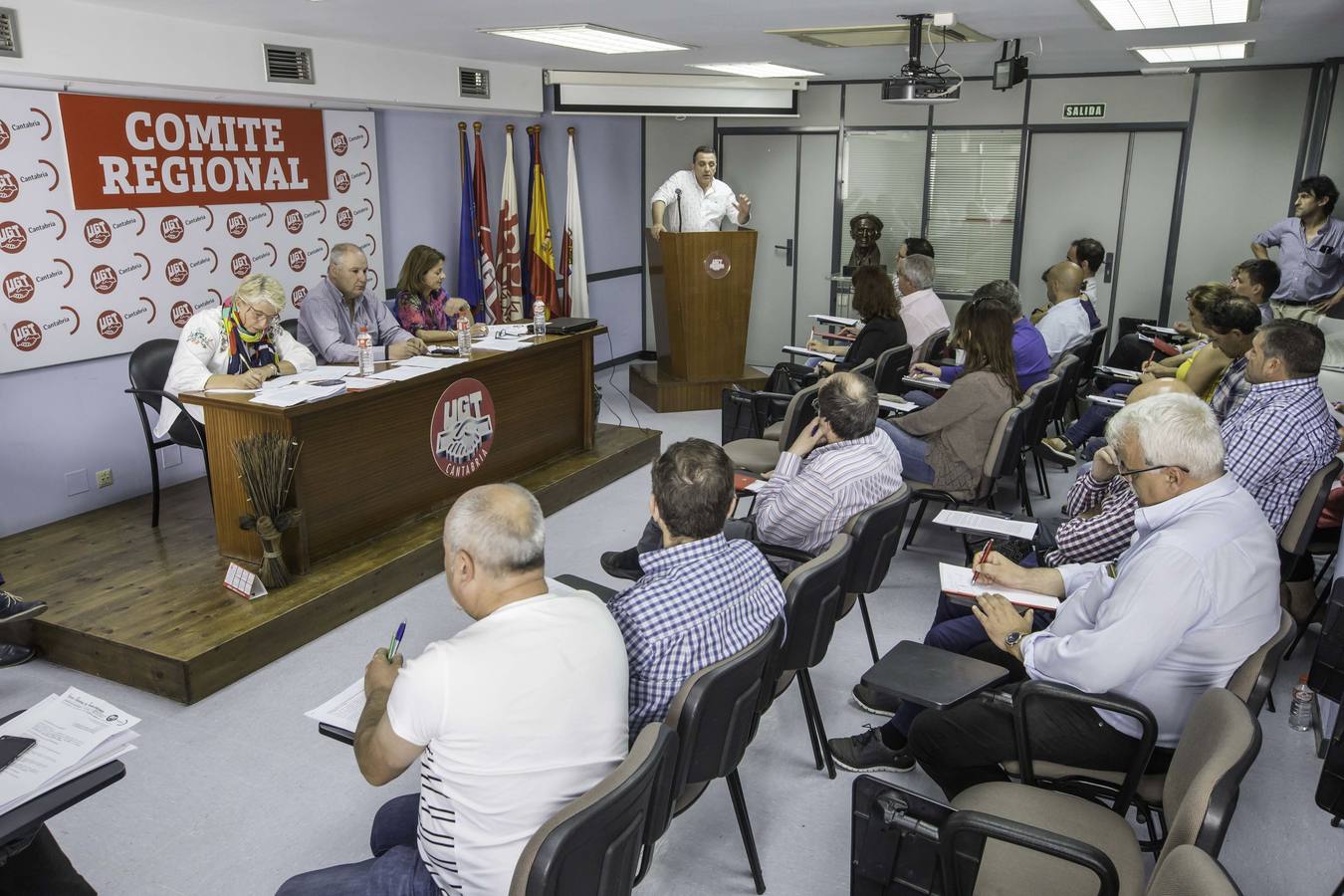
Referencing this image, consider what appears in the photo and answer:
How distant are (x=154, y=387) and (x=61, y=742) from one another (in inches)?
125

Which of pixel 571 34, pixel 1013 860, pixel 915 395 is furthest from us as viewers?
pixel 915 395

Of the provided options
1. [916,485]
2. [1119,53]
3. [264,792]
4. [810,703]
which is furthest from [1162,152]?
[264,792]

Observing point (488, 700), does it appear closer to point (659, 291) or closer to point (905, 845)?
point (905, 845)

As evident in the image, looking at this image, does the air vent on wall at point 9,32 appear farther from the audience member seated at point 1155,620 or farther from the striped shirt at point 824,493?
the audience member seated at point 1155,620

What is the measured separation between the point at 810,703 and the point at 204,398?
272 cm

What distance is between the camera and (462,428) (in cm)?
497

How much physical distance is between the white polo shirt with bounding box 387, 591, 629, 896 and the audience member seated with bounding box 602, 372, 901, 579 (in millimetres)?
1467

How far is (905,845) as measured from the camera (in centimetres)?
205

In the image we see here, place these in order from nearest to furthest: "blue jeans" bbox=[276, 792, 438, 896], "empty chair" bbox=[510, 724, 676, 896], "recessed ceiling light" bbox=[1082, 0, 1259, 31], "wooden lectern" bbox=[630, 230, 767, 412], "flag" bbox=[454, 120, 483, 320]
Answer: "empty chair" bbox=[510, 724, 676, 896]
"blue jeans" bbox=[276, 792, 438, 896]
"recessed ceiling light" bbox=[1082, 0, 1259, 31]
"flag" bbox=[454, 120, 483, 320]
"wooden lectern" bbox=[630, 230, 767, 412]

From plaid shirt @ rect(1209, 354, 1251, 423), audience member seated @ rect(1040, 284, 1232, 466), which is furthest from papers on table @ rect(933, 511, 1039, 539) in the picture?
audience member seated @ rect(1040, 284, 1232, 466)

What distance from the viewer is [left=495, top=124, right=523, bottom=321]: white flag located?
7633 mm

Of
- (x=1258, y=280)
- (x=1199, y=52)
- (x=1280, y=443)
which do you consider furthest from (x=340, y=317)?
(x=1199, y=52)

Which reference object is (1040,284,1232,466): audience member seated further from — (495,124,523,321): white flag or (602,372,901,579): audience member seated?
(495,124,523,321): white flag

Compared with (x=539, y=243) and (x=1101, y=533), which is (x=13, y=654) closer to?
(x=1101, y=533)
